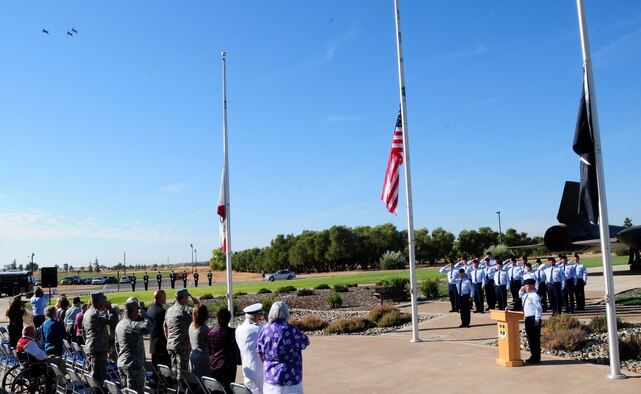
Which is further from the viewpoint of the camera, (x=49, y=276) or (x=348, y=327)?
(x=49, y=276)

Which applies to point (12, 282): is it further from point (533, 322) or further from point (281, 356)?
point (281, 356)

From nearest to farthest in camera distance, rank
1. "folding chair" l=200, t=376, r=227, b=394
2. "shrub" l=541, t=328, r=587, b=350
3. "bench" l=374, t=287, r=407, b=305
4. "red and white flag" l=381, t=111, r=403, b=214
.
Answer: "folding chair" l=200, t=376, r=227, b=394 → "shrub" l=541, t=328, r=587, b=350 → "red and white flag" l=381, t=111, r=403, b=214 → "bench" l=374, t=287, r=407, b=305

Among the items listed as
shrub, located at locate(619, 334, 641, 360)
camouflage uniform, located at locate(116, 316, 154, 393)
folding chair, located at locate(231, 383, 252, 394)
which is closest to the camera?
folding chair, located at locate(231, 383, 252, 394)

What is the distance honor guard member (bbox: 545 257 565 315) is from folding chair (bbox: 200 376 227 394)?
12.7 m

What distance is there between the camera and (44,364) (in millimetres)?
9062

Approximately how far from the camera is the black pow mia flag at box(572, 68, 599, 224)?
9.38m

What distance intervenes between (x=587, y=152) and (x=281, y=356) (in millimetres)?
6716

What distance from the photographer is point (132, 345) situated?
24.5 feet

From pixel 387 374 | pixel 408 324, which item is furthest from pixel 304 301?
pixel 387 374

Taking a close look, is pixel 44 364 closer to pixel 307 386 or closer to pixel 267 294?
pixel 307 386

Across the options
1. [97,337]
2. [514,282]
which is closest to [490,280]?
[514,282]

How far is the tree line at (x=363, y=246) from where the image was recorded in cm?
8131

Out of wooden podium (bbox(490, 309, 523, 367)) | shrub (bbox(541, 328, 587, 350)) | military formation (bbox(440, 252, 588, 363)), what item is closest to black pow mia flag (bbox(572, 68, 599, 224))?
wooden podium (bbox(490, 309, 523, 367))

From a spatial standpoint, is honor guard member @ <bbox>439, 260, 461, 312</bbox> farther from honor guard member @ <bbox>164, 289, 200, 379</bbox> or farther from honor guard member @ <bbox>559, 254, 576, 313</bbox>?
honor guard member @ <bbox>164, 289, 200, 379</bbox>
